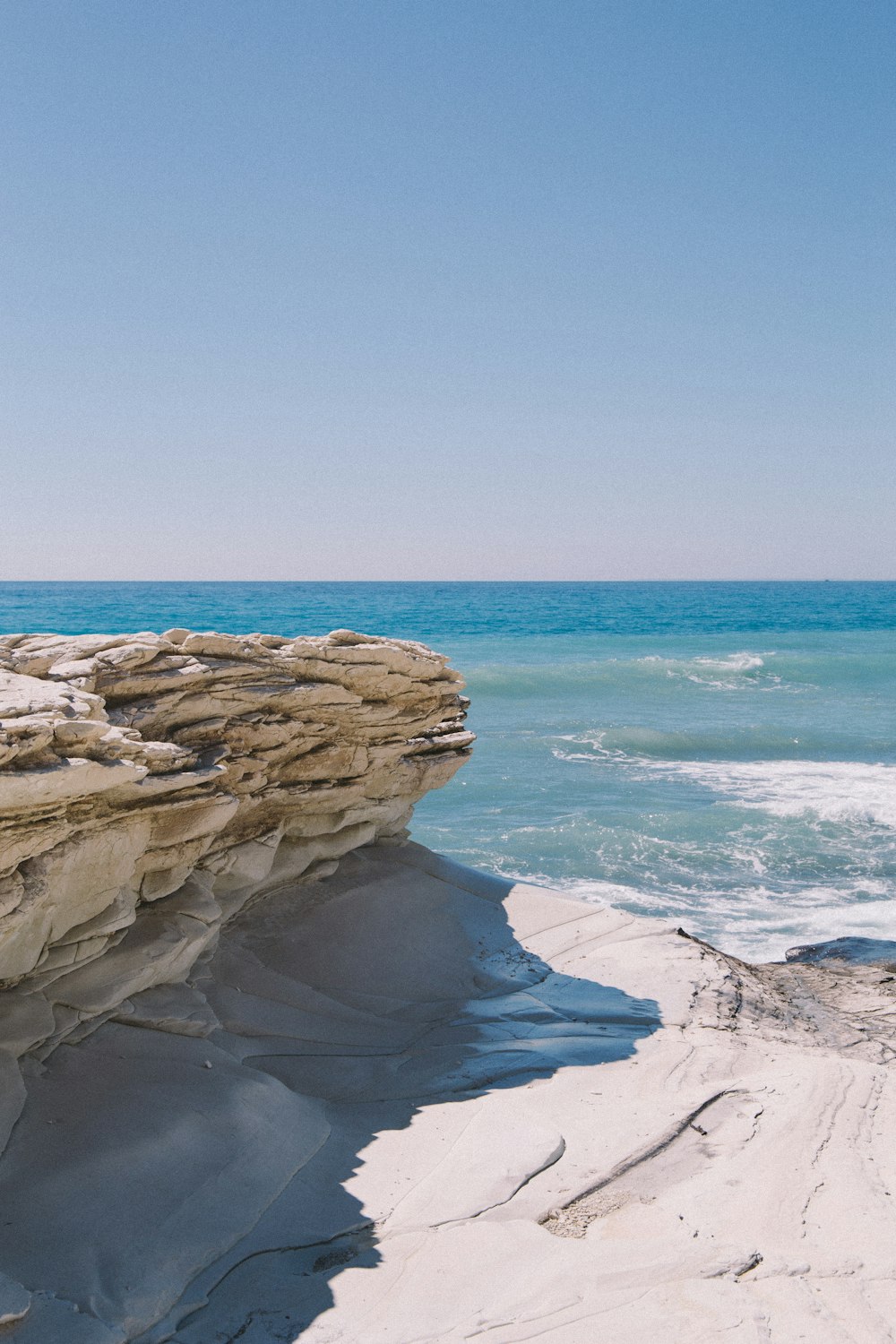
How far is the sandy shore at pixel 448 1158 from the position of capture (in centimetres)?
409

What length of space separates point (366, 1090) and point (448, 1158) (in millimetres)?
1189

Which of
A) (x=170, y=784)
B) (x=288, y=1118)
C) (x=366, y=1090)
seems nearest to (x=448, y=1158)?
(x=288, y=1118)

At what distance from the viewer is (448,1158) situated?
5375 mm

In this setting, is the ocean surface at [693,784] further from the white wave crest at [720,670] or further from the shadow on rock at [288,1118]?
the shadow on rock at [288,1118]

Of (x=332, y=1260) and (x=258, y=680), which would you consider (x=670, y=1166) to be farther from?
(x=258, y=680)

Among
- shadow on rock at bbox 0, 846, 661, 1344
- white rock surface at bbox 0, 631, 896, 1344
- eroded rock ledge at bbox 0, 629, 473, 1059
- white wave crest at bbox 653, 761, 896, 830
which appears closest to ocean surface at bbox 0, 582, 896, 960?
white wave crest at bbox 653, 761, 896, 830

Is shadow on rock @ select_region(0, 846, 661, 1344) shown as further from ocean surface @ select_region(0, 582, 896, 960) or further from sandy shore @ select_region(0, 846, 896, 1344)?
ocean surface @ select_region(0, 582, 896, 960)

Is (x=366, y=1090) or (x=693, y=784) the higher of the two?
(x=693, y=784)

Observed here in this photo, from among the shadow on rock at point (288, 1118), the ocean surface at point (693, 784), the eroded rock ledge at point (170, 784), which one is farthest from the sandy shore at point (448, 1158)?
the ocean surface at point (693, 784)

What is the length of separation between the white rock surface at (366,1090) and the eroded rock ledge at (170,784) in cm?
3

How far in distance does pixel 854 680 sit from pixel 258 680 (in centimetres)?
2838

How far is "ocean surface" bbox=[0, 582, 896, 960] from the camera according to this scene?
11672 millimetres

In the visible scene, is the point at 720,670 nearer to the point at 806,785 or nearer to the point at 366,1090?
the point at 806,785

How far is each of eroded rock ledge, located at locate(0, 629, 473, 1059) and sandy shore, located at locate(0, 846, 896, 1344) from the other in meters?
0.41
